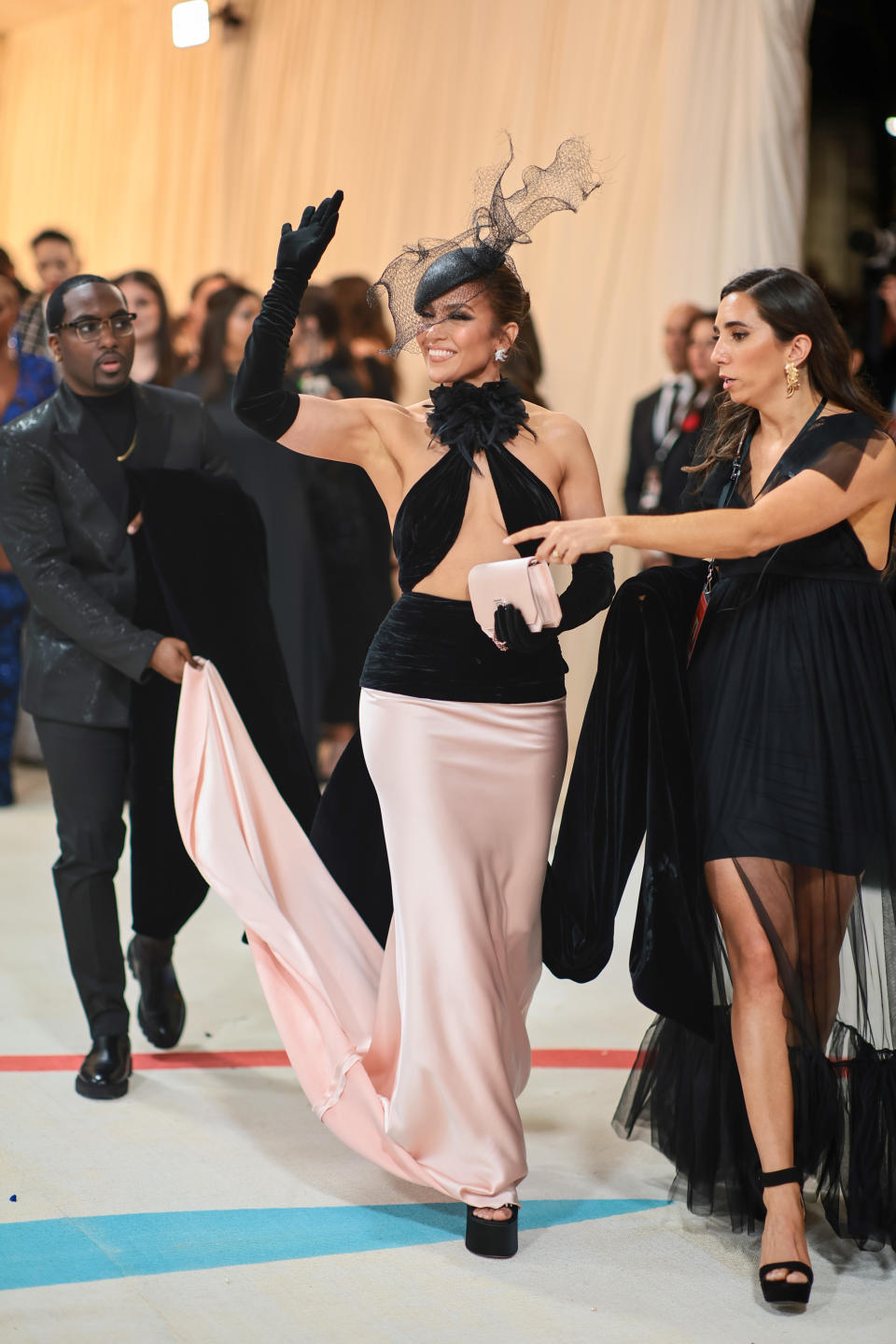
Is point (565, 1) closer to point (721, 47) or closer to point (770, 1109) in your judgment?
point (721, 47)

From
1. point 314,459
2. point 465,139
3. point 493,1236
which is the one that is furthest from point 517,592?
point 465,139

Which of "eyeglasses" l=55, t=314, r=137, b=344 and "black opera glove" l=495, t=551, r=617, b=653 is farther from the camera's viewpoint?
"eyeglasses" l=55, t=314, r=137, b=344

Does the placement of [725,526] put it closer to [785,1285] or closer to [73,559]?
[785,1285]

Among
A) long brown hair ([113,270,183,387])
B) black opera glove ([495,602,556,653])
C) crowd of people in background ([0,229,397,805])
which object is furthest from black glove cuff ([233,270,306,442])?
long brown hair ([113,270,183,387])

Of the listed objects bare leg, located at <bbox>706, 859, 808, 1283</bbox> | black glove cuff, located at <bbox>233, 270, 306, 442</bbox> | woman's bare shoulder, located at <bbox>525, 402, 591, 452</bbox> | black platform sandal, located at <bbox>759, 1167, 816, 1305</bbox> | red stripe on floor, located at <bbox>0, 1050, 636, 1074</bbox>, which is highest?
black glove cuff, located at <bbox>233, 270, 306, 442</bbox>

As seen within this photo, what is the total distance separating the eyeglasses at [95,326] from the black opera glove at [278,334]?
2.56 feet

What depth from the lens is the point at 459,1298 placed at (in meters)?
2.49

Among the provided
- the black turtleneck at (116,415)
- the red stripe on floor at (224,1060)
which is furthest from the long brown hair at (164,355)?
the red stripe on floor at (224,1060)

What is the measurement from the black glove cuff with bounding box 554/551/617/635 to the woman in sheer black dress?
0.60ft

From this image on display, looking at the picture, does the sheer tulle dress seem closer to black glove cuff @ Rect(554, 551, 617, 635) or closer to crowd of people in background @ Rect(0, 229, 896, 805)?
black glove cuff @ Rect(554, 551, 617, 635)

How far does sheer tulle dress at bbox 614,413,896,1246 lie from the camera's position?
263 cm

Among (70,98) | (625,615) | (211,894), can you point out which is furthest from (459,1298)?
(70,98)

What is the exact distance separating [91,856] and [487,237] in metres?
1.65

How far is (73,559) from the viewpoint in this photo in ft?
11.4
